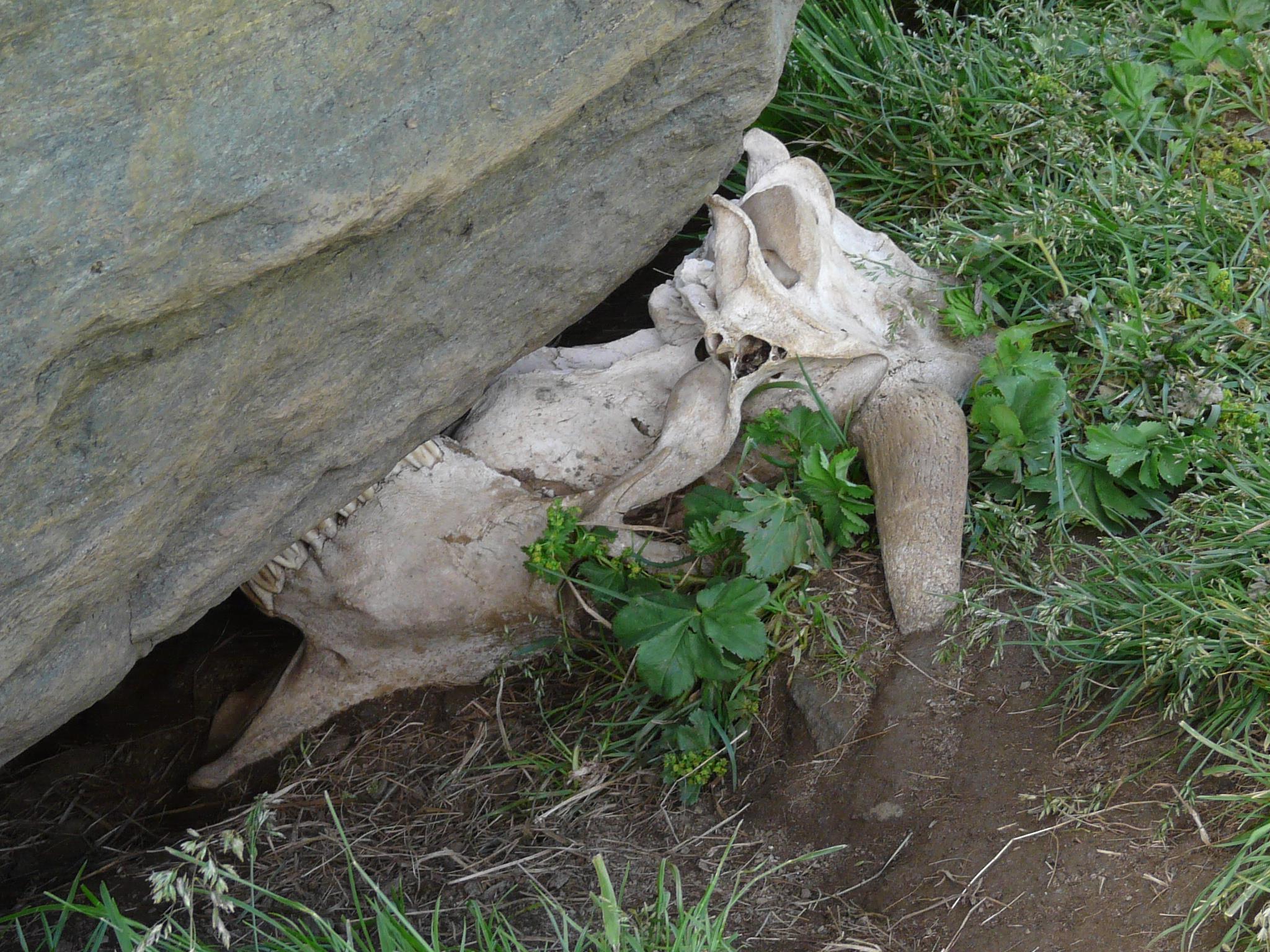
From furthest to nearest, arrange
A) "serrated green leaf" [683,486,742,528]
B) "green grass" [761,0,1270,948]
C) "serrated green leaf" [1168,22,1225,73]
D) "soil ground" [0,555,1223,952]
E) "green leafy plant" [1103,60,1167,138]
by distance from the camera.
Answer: "serrated green leaf" [1168,22,1225,73], "green leafy plant" [1103,60,1167,138], "serrated green leaf" [683,486,742,528], "green grass" [761,0,1270,948], "soil ground" [0,555,1223,952]

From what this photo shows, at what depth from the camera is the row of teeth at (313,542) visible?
281 centimetres

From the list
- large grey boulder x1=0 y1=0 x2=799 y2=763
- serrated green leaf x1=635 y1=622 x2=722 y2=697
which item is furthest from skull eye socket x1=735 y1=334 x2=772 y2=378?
serrated green leaf x1=635 y1=622 x2=722 y2=697

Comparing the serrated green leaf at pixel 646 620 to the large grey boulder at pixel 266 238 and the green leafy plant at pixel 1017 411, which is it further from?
the green leafy plant at pixel 1017 411

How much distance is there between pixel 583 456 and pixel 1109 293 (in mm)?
1416

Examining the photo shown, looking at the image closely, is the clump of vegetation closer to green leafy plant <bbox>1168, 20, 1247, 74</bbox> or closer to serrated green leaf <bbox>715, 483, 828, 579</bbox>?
serrated green leaf <bbox>715, 483, 828, 579</bbox>

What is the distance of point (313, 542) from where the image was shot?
9.29 feet

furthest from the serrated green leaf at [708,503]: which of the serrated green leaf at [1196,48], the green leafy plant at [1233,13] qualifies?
the green leafy plant at [1233,13]

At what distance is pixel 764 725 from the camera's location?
2557 mm

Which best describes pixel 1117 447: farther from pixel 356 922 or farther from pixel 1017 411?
pixel 356 922

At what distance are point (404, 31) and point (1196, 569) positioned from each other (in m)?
1.75

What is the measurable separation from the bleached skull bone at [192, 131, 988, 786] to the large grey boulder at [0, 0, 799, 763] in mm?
361

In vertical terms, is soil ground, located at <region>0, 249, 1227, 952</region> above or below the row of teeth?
below

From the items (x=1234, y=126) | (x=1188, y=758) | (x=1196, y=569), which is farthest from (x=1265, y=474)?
(x=1234, y=126)

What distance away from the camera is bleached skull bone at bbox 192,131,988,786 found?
2785mm
